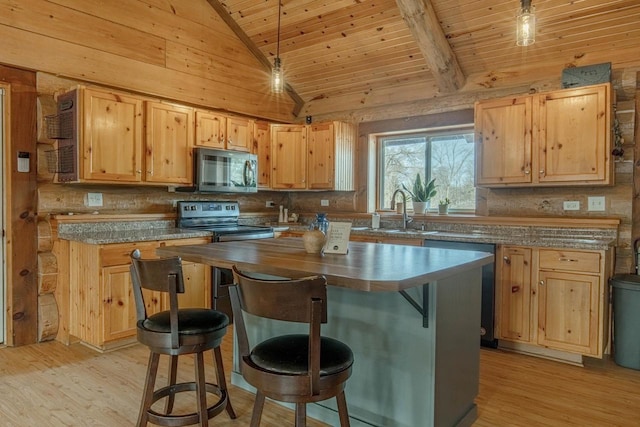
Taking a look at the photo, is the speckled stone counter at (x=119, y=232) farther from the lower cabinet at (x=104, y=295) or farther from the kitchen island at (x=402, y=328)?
the kitchen island at (x=402, y=328)

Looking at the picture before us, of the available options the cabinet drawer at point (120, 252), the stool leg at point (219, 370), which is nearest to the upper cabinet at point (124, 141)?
the cabinet drawer at point (120, 252)

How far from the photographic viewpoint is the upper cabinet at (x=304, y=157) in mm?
5039

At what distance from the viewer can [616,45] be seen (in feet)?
11.3

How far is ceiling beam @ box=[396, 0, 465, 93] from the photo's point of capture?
3.49 m

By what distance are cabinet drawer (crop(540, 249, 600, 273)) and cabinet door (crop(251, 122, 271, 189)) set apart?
3.07m

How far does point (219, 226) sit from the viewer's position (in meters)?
4.52

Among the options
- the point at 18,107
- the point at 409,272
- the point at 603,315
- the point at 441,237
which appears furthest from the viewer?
the point at 441,237

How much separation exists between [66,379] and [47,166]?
→ 180 centimetres

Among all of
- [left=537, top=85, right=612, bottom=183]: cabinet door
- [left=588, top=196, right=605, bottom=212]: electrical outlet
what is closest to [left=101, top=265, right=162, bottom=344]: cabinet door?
[left=537, top=85, right=612, bottom=183]: cabinet door

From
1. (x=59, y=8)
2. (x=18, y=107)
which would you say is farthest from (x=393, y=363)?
(x=59, y=8)

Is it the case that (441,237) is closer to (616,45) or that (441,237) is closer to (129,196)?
(616,45)

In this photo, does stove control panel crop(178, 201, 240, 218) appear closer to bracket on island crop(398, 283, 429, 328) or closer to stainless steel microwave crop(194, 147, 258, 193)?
stainless steel microwave crop(194, 147, 258, 193)

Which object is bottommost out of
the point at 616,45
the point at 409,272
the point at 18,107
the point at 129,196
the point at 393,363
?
the point at 393,363

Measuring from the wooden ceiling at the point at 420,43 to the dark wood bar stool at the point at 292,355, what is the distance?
2.91 metres
